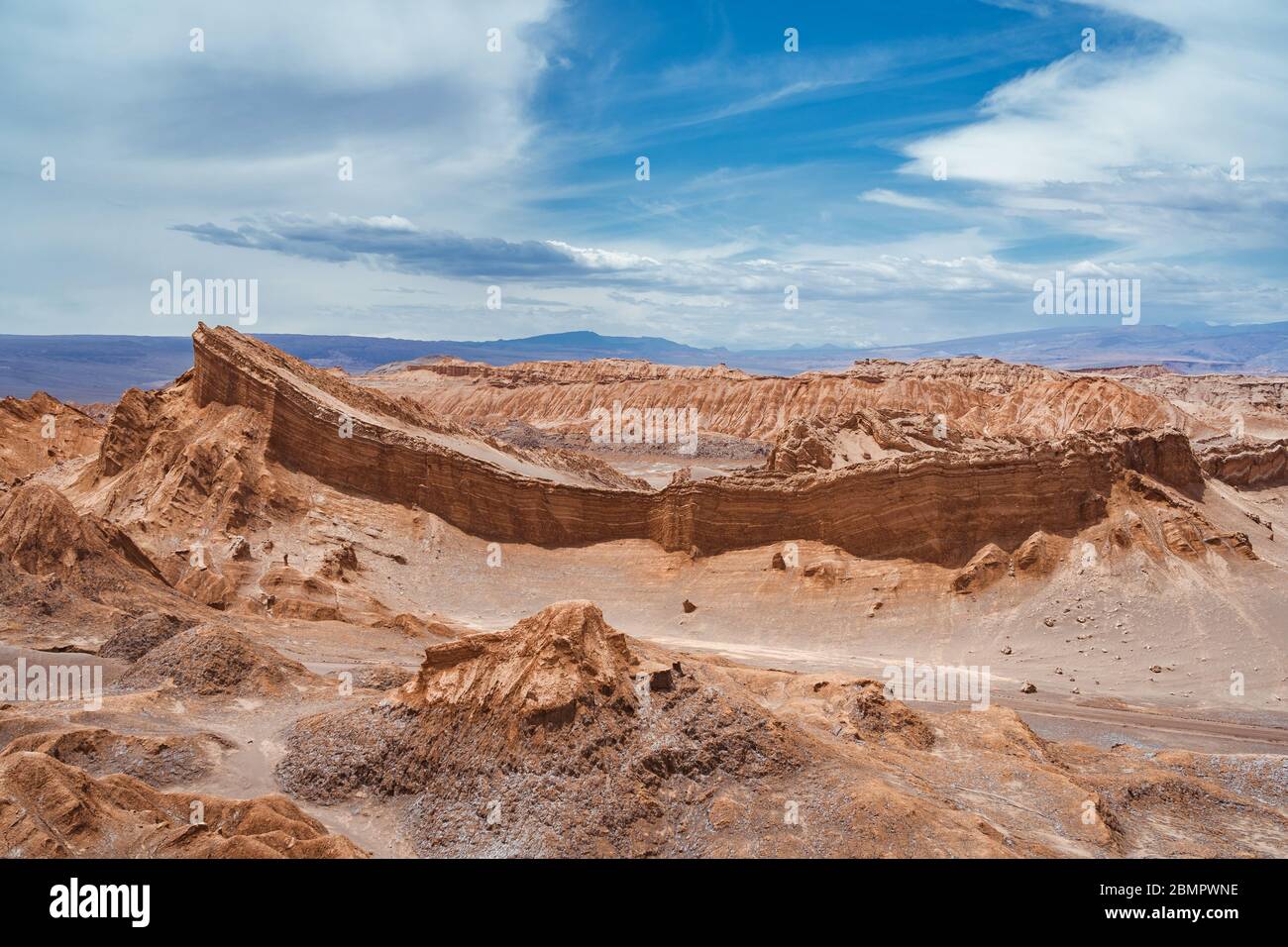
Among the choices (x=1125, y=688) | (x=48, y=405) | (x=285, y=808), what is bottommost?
(x=1125, y=688)

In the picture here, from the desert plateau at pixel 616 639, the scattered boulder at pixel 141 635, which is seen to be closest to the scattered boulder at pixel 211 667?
the desert plateau at pixel 616 639

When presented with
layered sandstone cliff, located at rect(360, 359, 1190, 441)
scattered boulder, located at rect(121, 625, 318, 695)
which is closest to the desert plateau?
scattered boulder, located at rect(121, 625, 318, 695)

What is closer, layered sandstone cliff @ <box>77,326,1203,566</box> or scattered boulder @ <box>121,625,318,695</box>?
scattered boulder @ <box>121,625,318,695</box>

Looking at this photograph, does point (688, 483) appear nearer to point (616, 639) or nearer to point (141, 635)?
point (141, 635)

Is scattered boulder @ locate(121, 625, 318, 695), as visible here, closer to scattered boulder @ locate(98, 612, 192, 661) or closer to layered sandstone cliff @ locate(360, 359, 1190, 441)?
scattered boulder @ locate(98, 612, 192, 661)

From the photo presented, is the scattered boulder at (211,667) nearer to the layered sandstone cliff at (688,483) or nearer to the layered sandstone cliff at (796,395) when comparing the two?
the layered sandstone cliff at (688,483)

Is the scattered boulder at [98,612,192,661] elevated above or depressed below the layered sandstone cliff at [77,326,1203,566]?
below

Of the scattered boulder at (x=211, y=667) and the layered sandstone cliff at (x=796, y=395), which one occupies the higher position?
the layered sandstone cliff at (x=796, y=395)

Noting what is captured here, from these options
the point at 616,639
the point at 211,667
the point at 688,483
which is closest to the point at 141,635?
the point at 211,667

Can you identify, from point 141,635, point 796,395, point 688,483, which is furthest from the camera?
point 796,395
